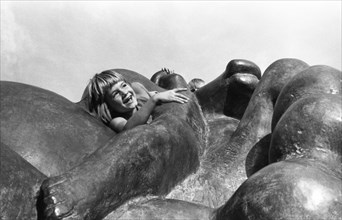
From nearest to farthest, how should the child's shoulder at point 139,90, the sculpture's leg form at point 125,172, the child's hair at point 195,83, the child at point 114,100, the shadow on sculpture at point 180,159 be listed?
1. the shadow on sculpture at point 180,159
2. the sculpture's leg form at point 125,172
3. the child at point 114,100
4. the child's shoulder at point 139,90
5. the child's hair at point 195,83

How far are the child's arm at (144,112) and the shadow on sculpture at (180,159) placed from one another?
6cm

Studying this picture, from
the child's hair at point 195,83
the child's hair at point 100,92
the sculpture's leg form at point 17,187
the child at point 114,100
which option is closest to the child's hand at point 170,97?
the child at point 114,100

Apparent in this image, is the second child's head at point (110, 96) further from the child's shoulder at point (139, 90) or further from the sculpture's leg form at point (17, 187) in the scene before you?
the sculpture's leg form at point (17, 187)

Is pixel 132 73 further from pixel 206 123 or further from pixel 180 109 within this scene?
pixel 180 109

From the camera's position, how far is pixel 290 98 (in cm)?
317

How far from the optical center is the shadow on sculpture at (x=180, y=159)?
219cm

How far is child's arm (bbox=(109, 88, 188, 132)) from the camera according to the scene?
3.23 m

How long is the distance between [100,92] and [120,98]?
0.39 feet

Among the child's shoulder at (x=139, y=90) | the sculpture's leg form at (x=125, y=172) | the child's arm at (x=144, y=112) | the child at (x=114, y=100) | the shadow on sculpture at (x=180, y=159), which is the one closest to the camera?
the shadow on sculpture at (x=180, y=159)

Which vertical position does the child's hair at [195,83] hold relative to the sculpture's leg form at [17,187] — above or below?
below

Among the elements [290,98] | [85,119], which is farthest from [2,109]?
[290,98]

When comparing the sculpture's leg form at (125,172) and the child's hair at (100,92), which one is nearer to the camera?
the sculpture's leg form at (125,172)

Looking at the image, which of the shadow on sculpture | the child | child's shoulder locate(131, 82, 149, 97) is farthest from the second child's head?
child's shoulder locate(131, 82, 149, 97)

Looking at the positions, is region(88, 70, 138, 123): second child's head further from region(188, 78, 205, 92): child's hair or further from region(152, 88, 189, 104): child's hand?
region(188, 78, 205, 92): child's hair
